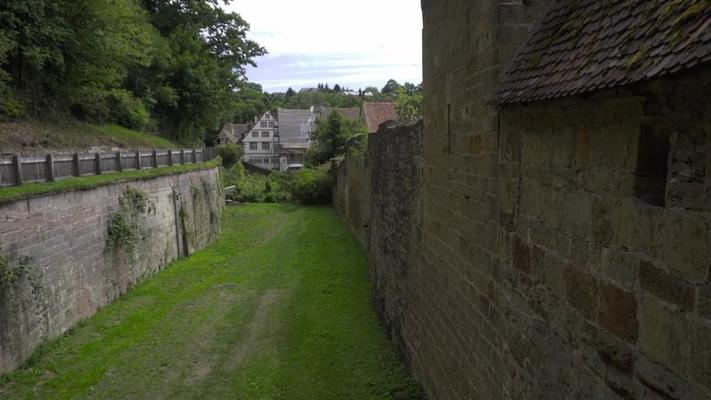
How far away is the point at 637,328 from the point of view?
281cm

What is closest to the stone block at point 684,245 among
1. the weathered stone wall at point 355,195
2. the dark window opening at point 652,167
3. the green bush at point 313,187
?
the dark window opening at point 652,167

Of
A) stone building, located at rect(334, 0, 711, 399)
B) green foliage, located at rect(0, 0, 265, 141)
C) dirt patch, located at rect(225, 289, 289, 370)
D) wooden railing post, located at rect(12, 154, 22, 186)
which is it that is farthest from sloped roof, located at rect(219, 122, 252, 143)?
stone building, located at rect(334, 0, 711, 399)

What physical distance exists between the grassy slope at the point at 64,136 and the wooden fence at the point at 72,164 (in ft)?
9.63

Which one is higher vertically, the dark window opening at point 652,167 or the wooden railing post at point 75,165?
the dark window opening at point 652,167

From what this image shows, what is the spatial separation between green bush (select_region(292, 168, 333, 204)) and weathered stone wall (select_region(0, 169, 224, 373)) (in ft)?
54.2

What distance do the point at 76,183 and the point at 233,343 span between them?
19.3 feet

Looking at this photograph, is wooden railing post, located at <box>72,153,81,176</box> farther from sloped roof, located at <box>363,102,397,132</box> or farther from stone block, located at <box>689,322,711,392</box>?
sloped roof, located at <box>363,102,397,132</box>

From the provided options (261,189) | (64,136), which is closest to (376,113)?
(261,189)

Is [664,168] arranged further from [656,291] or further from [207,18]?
[207,18]

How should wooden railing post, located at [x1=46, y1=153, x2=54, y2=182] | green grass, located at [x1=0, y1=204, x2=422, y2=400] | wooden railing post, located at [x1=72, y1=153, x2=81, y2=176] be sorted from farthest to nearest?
wooden railing post, located at [x1=72, y1=153, x2=81, y2=176]
wooden railing post, located at [x1=46, y1=153, x2=54, y2=182]
green grass, located at [x1=0, y1=204, x2=422, y2=400]

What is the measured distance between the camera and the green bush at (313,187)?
1459 inches

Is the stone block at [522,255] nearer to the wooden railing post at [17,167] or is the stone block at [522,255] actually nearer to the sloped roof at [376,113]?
the wooden railing post at [17,167]

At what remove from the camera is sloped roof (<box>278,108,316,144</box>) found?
238 ft

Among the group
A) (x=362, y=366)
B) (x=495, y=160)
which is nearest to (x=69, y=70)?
(x=362, y=366)
